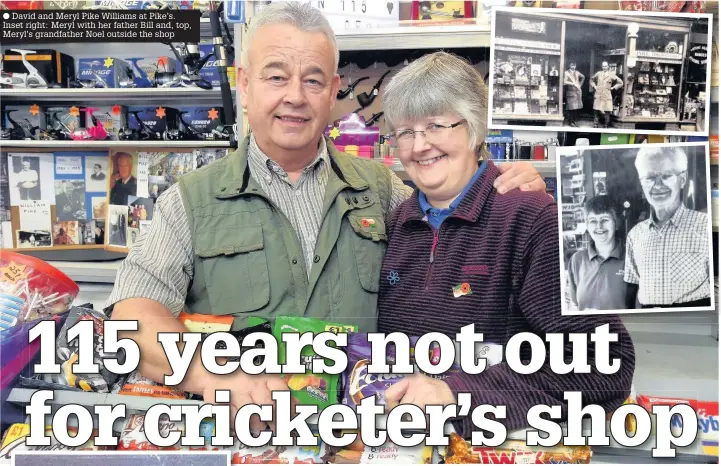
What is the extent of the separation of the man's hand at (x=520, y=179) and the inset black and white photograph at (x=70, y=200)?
0.94 m

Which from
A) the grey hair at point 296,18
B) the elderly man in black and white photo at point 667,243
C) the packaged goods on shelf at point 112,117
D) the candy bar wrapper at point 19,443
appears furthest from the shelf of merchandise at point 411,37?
the candy bar wrapper at point 19,443

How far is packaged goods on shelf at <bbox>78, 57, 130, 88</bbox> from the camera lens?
122cm

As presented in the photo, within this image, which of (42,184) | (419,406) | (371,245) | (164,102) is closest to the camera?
(419,406)

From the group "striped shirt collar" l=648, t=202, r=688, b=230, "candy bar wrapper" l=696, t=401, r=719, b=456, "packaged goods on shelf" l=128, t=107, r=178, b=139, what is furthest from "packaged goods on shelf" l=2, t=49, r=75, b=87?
"candy bar wrapper" l=696, t=401, r=719, b=456

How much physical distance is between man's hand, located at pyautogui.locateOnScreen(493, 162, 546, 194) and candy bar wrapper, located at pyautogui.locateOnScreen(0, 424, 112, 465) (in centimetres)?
89

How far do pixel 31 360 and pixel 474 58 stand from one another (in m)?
1.02

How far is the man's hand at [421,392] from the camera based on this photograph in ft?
3.30

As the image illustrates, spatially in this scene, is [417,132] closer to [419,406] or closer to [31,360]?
[419,406]

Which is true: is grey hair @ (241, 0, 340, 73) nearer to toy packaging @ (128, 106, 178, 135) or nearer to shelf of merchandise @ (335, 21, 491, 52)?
shelf of merchandise @ (335, 21, 491, 52)

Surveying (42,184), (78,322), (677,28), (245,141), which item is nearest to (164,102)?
(42,184)

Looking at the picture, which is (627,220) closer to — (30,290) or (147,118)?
(30,290)

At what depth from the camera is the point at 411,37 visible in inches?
44.5

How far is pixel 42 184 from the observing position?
129 centimetres

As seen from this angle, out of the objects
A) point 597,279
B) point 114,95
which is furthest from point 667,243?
point 114,95
